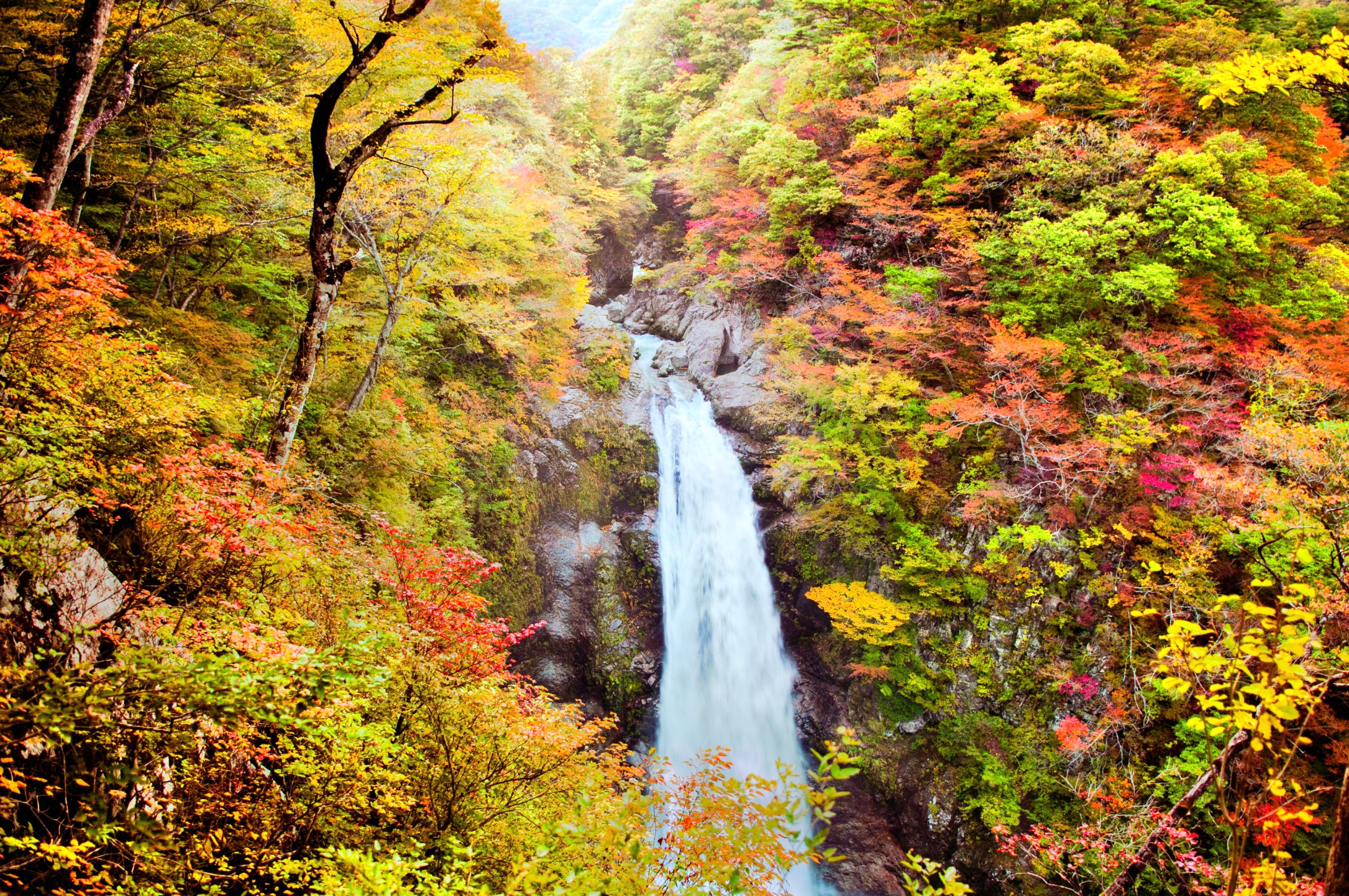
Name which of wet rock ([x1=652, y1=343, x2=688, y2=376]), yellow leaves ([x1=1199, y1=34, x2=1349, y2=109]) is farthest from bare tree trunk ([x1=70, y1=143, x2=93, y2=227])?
wet rock ([x1=652, y1=343, x2=688, y2=376])

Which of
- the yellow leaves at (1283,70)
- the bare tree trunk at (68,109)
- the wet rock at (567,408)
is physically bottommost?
the wet rock at (567,408)

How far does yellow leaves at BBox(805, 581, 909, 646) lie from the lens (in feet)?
37.6

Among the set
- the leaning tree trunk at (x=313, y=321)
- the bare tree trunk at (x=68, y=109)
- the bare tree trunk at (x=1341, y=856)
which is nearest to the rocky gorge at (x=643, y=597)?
the leaning tree trunk at (x=313, y=321)

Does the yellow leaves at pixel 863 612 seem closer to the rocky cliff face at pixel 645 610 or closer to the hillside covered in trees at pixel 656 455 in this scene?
the hillside covered in trees at pixel 656 455

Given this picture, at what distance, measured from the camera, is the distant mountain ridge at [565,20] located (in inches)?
1843

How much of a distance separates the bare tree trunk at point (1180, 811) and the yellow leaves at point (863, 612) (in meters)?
6.95

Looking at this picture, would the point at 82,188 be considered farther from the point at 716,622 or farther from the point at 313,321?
the point at 716,622

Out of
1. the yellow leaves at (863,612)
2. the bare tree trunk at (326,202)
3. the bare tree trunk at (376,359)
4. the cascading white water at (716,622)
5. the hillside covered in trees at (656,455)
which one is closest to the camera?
the hillside covered in trees at (656,455)

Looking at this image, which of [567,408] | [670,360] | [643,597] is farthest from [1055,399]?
[670,360]

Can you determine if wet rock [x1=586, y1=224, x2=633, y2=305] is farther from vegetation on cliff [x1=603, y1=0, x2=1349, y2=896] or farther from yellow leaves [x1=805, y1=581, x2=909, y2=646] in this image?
yellow leaves [x1=805, y1=581, x2=909, y2=646]

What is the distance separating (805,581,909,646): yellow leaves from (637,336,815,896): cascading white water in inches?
104

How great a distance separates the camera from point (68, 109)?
5145mm

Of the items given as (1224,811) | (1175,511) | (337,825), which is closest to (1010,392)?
(1175,511)

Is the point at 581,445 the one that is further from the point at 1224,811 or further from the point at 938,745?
the point at 1224,811
